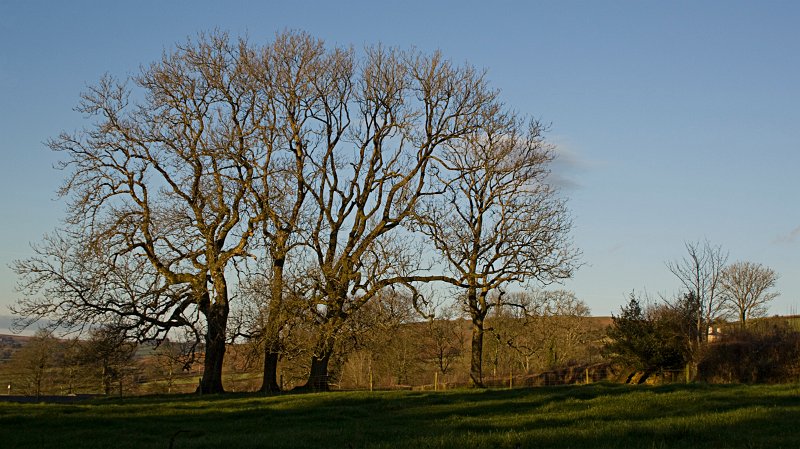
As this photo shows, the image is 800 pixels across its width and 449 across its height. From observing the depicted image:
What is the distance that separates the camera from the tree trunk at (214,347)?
28703 mm

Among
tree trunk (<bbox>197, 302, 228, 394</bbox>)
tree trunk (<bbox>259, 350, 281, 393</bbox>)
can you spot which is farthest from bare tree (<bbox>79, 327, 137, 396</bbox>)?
tree trunk (<bbox>259, 350, 281, 393</bbox>)

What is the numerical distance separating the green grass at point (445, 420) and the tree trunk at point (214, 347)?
5.17 m

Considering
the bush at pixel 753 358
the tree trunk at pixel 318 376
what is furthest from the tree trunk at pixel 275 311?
the bush at pixel 753 358

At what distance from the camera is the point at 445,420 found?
1627cm

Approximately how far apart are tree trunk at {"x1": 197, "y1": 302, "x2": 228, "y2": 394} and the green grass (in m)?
5.17

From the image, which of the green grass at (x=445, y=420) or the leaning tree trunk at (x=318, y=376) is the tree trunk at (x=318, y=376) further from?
the green grass at (x=445, y=420)

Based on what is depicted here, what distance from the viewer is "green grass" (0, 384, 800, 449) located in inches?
485


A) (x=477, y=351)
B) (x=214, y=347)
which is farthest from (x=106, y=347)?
(x=477, y=351)

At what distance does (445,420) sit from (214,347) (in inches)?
619

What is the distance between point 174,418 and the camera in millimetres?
18859

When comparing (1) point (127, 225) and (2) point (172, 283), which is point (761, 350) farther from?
(1) point (127, 225)

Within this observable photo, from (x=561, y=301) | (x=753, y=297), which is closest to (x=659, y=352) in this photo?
(x=561, y=301)

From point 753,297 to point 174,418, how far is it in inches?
2676

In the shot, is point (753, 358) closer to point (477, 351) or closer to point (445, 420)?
point (477, 351)
